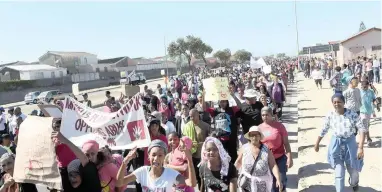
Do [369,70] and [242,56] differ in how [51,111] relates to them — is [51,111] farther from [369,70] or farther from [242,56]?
[242,56]

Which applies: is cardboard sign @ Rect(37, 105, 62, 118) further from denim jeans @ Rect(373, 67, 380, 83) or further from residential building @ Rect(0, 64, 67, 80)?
residential building @ Rect(0, 64, 67, 80)

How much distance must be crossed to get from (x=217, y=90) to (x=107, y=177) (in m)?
4.06

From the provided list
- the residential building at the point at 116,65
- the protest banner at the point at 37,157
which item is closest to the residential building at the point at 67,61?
the residential building at the point at 116,65

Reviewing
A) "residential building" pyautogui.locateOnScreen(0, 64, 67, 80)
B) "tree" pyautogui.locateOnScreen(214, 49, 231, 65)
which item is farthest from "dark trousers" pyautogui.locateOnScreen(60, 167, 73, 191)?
"tree" pyautogui.locateOnScreen(214, 49, 231, 65)


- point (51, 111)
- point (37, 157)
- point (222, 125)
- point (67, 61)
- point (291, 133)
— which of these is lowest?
point (291, 133)

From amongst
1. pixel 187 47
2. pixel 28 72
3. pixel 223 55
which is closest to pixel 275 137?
pixel 28 72

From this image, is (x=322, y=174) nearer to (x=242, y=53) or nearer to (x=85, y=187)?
(x=85, y=187)

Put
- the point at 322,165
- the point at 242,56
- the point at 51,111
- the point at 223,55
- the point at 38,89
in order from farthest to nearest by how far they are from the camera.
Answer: the point at 242,56
the point at 223,55
the point at 38,89
the point at 322,165
the point at 51,111

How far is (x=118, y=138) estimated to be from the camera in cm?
530

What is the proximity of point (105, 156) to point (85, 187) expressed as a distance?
582 millimetres

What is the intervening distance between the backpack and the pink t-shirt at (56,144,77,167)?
7.94ft

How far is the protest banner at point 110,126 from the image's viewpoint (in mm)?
5199

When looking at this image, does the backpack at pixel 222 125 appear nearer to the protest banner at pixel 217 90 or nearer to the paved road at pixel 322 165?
the protest banner at pixel 217 90

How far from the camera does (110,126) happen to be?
5391mm
